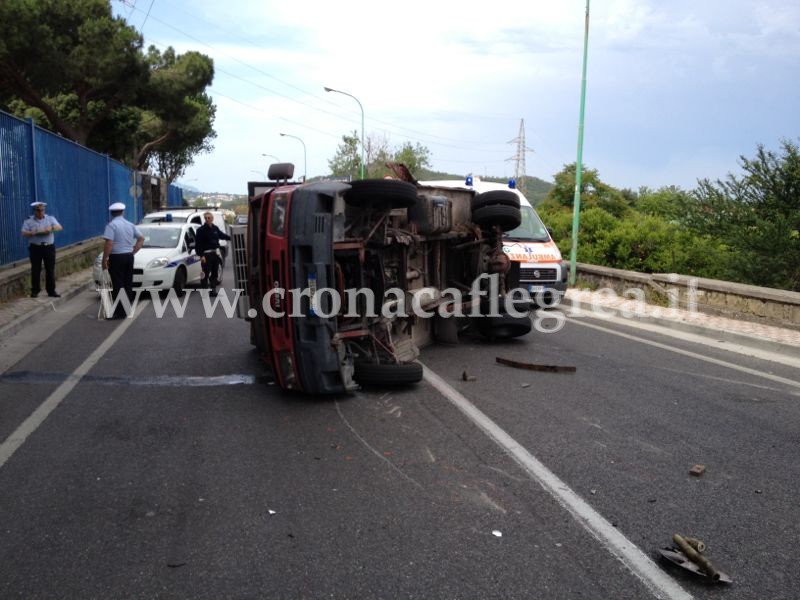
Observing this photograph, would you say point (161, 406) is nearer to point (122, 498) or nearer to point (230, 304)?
point (122, 498)

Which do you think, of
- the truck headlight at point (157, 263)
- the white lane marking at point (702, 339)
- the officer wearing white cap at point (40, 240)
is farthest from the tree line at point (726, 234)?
the officer wearing white cap at point (40, 240)

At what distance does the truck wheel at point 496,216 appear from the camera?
9.66m

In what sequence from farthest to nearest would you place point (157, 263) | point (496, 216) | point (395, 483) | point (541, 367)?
point (157, 263) < point (496, 216) < point (541, 367) < point (395, 483)

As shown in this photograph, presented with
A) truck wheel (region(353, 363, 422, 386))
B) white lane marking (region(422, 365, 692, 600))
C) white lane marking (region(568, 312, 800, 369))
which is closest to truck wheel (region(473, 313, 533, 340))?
white lane marking (region(568, 312, 800, 369))

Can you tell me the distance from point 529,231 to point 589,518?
409 inches

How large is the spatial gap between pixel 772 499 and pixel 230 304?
1159 centimetres

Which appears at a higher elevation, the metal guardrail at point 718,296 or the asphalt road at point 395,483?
the metal guardrail at point 718,296

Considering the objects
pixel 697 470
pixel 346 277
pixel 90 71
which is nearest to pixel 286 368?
pixel 346 277

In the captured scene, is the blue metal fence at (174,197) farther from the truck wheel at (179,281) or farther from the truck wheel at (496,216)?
the truck wheel at (496,216)

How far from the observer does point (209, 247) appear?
52.8 ft

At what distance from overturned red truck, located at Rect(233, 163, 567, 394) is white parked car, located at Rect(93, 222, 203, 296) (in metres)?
6.46

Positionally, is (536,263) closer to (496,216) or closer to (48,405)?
(496,216)

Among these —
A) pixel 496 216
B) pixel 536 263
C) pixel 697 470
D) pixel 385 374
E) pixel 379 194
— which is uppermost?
pixel 379 194

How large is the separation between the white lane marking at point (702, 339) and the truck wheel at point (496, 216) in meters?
3.28
